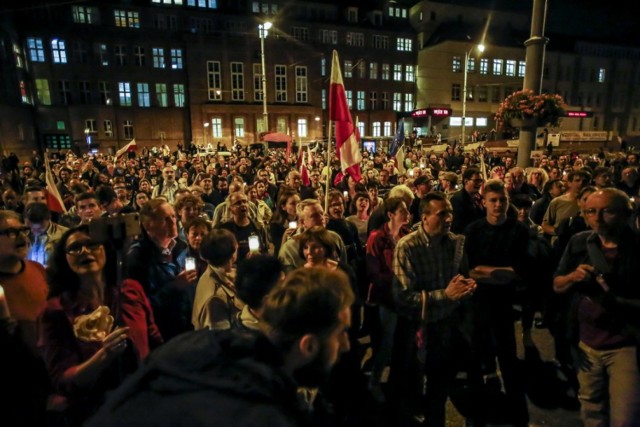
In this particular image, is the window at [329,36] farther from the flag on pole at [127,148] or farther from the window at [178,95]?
the flag on pole at [127,148]

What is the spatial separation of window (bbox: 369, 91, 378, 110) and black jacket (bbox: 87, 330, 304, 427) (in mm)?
44448

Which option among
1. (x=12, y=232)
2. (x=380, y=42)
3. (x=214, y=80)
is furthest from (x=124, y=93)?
(x=12, y=232)

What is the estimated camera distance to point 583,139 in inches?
877

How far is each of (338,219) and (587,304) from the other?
8.94 ft

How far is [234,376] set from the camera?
1043 mm

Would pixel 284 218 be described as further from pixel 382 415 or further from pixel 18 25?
pixel 18 25

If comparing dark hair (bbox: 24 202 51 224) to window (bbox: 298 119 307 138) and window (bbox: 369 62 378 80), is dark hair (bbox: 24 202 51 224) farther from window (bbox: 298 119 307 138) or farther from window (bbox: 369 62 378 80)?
window (bbox: 369 62 378 80)

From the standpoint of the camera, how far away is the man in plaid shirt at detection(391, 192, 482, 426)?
3168 mm

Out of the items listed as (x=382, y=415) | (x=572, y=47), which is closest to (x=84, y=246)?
(x=382, y=415)

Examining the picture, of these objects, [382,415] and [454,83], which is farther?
[454,83]

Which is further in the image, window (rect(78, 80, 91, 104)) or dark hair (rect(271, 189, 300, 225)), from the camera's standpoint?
window (rect(78, 80, 91, 104))

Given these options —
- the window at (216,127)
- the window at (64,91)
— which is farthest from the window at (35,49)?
the window at (216,127)

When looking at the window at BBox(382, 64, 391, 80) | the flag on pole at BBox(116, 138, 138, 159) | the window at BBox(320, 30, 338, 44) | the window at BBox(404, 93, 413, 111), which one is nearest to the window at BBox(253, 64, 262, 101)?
the window at BBox(320, 30, 338, 44)

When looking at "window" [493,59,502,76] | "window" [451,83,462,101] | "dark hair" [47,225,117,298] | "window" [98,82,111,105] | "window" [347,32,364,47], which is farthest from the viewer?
"window" [493,59,502,76]
